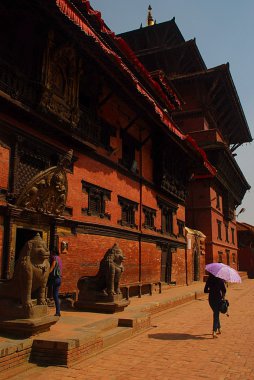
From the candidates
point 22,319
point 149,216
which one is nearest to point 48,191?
point 22,319

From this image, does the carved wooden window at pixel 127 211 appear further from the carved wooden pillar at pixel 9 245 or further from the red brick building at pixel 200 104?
the red brick building at pixel 200 104

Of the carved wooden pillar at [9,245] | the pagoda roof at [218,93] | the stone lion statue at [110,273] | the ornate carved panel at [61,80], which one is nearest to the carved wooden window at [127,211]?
the stone lion statue at [110,273]

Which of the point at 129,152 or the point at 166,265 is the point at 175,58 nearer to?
the point at 129,152

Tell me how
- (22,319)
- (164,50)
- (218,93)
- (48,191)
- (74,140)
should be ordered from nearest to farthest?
(22,319)
(48,191)
(74,140)
(164,50)
(218,93)

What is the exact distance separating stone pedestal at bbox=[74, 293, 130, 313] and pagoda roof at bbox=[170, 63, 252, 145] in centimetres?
2334

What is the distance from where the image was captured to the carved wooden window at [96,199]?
12747 mm

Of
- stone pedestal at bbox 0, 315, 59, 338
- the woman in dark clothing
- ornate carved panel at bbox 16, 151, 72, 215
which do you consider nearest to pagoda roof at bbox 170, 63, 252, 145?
ornate carved panel at bbox 16, 151, 72, 215

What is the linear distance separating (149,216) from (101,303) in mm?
8356

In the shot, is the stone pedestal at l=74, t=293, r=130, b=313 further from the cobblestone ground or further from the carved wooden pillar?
the carved wooden pillar

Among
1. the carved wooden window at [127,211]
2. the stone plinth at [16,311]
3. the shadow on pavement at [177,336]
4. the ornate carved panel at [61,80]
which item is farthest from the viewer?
the carved wooden window at [127,211]

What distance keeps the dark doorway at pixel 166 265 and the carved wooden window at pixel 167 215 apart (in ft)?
3.66

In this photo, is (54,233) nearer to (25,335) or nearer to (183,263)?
(25,335)

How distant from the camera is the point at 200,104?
103ft

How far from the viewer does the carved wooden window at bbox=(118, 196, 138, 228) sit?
15.3m
